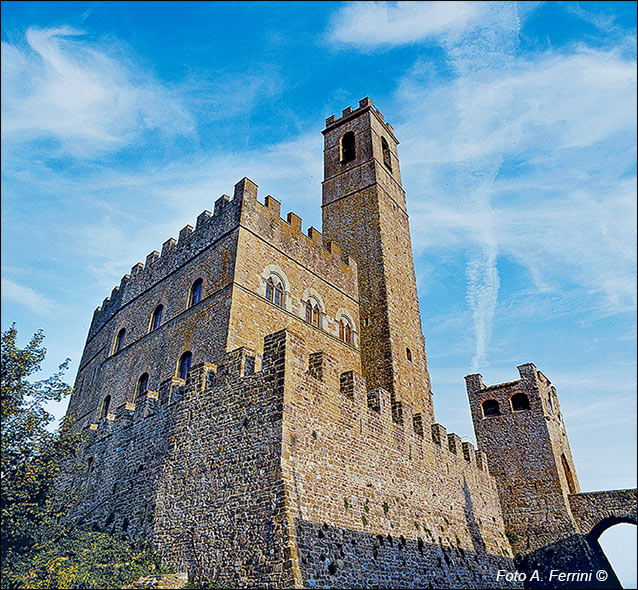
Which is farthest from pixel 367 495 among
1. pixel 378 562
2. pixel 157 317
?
pixel 157 317

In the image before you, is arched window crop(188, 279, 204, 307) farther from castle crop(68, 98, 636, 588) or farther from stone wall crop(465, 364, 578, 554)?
stone wall crop(465, 364, 578, 554)

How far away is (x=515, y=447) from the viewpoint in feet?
72.9

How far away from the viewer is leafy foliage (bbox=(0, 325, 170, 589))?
10.9 meters

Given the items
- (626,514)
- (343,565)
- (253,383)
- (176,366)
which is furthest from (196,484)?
(626,514)

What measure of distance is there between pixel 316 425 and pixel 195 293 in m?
7.97

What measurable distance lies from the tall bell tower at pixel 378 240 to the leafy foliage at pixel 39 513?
9.99m

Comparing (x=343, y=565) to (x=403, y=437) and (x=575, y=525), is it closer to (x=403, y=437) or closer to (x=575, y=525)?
(x=403, y=437)

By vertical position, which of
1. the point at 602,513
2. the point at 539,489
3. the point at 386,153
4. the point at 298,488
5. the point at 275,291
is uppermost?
the point at 386,153

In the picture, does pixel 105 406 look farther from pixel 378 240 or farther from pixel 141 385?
Result: pixel 378 240

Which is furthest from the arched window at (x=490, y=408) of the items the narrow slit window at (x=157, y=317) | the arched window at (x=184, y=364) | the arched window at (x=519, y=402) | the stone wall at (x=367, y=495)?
the narrow slit window at (x=157, y=317)

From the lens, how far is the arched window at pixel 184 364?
16.9 m

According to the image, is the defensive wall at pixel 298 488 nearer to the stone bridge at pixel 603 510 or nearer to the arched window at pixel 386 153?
the stone bridge at pixel 603 510

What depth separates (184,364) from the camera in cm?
1712

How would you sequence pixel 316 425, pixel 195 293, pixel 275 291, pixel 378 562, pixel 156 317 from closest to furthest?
pixel 378 562 → pixel 316 425 → pixel 275 291 → pixel 195 293 → pixel 156 317
